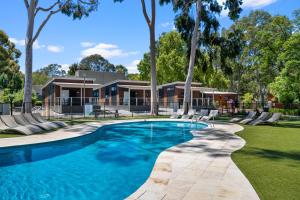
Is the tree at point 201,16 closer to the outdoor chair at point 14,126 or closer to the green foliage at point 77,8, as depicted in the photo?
the green foliage at point 77,8

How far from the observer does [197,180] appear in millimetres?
4996

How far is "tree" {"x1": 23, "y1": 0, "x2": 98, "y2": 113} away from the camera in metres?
17.5

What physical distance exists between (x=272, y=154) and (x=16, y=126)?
1070 centimetres

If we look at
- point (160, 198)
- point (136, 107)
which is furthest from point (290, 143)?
point (136, 107)

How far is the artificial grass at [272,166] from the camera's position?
4.40 metres

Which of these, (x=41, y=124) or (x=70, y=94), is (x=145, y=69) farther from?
(x=41, y=124)

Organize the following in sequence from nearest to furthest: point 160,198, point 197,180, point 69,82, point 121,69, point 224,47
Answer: point 160,198, point 197,180, point 224,47, point 69,82, point 121,69

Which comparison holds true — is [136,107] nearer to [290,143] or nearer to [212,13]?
[212,13]

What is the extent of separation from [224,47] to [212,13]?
347 cm

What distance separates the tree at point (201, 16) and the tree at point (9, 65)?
98.8 ft

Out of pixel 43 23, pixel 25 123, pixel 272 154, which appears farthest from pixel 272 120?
pixel 43 23

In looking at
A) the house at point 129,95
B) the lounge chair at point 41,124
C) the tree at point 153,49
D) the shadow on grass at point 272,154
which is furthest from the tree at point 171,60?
the shadow on grass at point 272,154

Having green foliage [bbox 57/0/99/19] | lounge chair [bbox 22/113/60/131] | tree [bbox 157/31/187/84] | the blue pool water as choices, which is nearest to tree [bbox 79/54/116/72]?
tree [bbox 157/31/187/84]

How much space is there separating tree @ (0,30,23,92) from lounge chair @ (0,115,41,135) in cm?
3163
